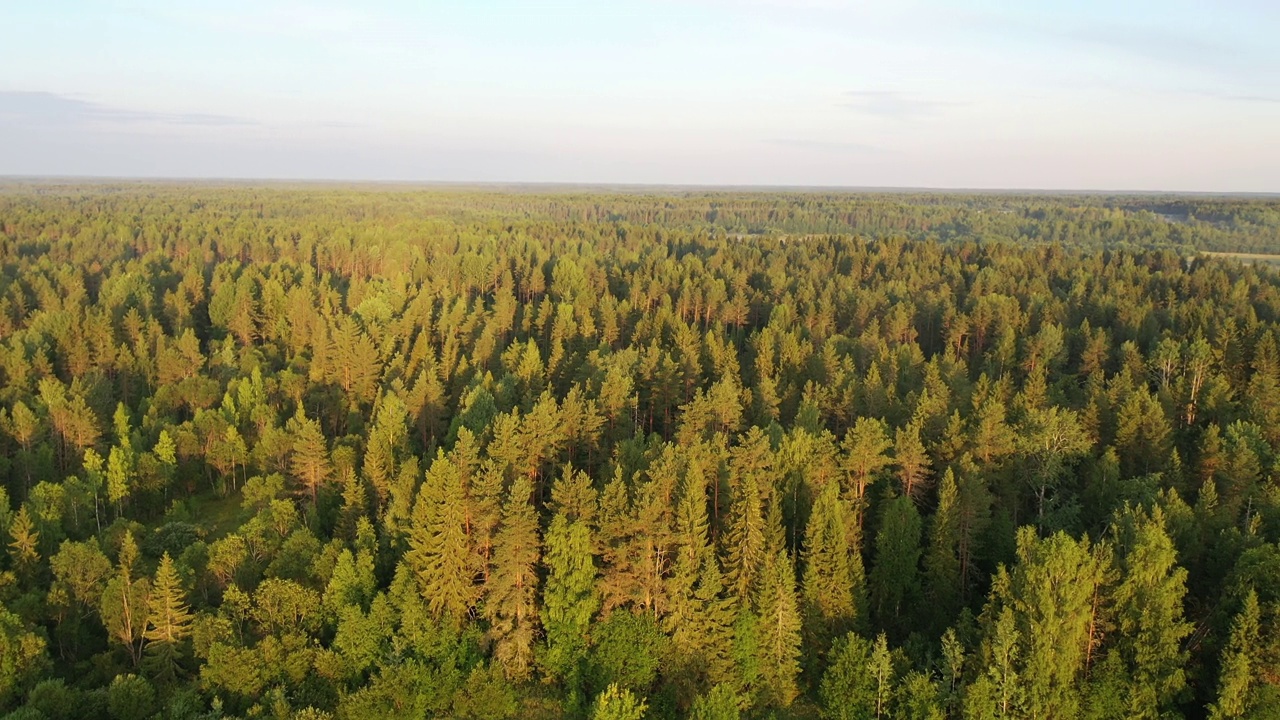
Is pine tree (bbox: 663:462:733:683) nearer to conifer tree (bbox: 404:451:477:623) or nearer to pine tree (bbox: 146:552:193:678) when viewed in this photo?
conifer tree (bbox: 404:451:477:623)

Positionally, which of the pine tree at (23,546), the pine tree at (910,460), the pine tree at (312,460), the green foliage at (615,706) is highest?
the pine tree at (910,460)

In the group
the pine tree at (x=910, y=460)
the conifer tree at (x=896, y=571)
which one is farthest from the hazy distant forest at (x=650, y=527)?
the pine tree at (x=910, y=460)

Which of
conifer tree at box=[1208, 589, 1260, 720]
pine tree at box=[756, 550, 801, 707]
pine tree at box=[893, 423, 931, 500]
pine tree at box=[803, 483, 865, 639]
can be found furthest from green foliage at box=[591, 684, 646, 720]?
conifer tree at box=[1208, 589, 1260, 720]

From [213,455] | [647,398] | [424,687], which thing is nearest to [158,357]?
[213,455]

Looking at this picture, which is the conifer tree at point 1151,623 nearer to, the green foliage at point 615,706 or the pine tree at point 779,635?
the pine tree at point 779,635

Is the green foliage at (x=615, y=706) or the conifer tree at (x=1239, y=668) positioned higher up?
the conifer tree at (x=1239, y=668)

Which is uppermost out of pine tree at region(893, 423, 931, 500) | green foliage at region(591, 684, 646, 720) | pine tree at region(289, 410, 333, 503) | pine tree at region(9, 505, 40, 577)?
pine tree at region(893, 423, 931, 500)
